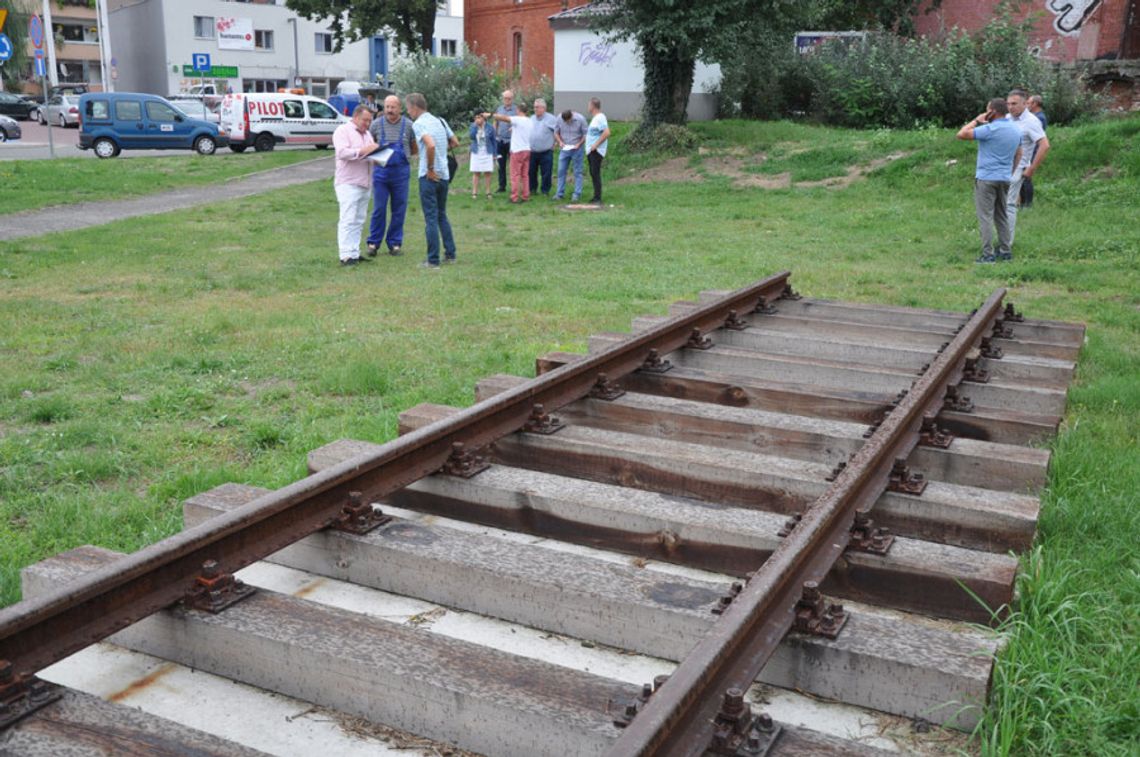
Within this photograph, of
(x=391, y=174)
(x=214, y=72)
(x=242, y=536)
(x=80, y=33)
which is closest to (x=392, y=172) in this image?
(x=391, y=174)

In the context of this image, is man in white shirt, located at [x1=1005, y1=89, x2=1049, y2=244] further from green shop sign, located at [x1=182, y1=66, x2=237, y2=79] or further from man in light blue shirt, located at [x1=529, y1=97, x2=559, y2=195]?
green shop sign, located at [x1=182, y1=66, x2=237, y2=79]

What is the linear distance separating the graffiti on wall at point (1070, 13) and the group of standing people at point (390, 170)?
85.5 ft

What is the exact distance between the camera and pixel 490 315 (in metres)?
9.30

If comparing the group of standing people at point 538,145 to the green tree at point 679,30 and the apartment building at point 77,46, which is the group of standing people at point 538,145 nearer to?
the green tree at point 679,30

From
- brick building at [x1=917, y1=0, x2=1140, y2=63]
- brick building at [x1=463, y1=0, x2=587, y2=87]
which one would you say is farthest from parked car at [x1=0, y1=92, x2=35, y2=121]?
brick building at [x1=917, y1=0, x2=1140, y2=63]

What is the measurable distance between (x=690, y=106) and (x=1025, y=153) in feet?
69.4

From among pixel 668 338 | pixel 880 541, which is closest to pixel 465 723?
pixel 880 541

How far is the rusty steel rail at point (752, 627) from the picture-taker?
247 cm

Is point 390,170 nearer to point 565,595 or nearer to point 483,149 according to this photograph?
point 483,149

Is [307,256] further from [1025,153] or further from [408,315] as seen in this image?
[1025,153]

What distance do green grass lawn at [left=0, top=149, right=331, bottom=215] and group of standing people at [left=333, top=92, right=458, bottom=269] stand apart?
359 inches

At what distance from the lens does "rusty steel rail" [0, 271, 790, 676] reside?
9.50 ft

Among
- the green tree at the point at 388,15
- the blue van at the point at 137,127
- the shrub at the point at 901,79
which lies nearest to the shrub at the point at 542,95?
the shrub at the point at 901,79

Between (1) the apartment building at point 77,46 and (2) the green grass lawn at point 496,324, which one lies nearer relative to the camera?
(2) the green grass lawn at point 496,324
